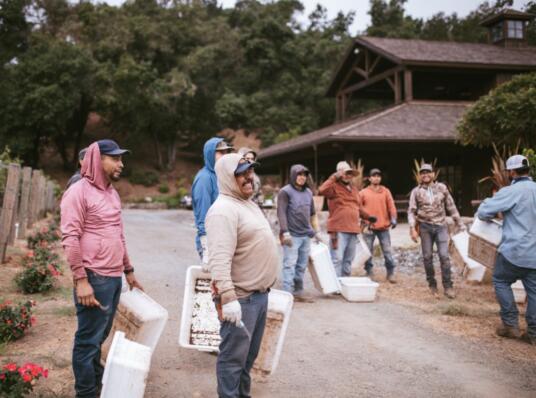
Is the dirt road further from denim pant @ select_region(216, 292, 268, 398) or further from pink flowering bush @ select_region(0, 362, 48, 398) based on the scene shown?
pink flowering bush @ select_region(0, 362, 48, 398)

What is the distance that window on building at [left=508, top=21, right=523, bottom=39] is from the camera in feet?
78.3

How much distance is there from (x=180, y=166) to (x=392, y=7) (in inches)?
949

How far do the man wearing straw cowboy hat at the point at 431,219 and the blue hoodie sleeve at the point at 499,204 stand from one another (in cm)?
173

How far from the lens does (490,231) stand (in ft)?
20.5

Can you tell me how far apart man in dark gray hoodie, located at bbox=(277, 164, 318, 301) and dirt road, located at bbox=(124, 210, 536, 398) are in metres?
0.54

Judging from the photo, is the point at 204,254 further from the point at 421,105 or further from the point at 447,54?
the point at 447,54

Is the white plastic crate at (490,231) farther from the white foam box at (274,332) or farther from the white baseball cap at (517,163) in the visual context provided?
the white foam box at (274,332)

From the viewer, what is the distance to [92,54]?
39.5 meters

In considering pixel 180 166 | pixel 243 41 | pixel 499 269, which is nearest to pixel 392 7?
pixel 243 41

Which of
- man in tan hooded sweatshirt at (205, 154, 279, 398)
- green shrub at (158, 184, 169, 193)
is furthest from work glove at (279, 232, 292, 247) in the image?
green shrub at (158, 184, 169, 193)

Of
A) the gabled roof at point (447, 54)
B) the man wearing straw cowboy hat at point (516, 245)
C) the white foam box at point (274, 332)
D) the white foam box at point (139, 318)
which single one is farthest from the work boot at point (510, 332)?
the gabled roof at point (447, 54)

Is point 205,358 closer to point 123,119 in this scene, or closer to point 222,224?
point 222,224

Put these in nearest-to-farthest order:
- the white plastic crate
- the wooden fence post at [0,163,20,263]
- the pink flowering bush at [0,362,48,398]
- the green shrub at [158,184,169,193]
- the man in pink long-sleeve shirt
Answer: the pink flowering bush at [0,362,48,398], the man in pink long-sleeve shirt, the white plastic crate, the wooden fence post at [0,163,20,263], the green shrub at [158,184,169,193]

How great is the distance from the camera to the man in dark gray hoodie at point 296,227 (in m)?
7.09
